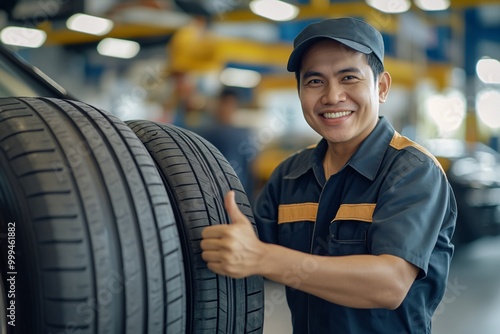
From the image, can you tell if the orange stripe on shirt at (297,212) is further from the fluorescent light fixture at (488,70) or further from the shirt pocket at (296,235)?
the fluorescent light fixture at (488,70)

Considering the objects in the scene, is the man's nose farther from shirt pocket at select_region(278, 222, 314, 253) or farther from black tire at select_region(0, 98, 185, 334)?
black tire at select_region(0, 98, 185, 334)

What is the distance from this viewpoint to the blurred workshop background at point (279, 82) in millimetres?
4422

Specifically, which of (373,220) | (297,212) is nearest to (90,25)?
(297,212)

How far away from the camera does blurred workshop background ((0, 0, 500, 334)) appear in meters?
4.42

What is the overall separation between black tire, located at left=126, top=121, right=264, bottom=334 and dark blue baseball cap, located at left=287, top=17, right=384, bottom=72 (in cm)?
39

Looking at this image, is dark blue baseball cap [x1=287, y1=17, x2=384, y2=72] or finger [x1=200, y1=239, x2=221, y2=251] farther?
dark blue baseball cap [x1=287, y1=17, x2=384, y2=72]

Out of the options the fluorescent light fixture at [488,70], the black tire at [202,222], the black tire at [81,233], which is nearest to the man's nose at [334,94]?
the black tire at [202,222]

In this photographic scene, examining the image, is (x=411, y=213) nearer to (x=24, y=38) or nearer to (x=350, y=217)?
(x=350, y=217)

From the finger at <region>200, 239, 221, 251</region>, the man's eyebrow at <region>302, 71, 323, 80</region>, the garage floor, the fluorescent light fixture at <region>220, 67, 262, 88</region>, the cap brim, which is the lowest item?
the garage floor

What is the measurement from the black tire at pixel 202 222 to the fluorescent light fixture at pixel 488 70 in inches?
575

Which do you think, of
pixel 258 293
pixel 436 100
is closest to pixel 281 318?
pixel 258 293

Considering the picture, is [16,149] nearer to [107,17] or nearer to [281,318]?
[281,318]

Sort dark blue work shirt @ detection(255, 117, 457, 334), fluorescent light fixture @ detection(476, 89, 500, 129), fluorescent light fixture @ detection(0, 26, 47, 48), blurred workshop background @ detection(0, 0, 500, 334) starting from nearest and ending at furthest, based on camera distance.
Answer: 1. dark blue work shirt @ detection(255, 117, 457, 334)
2. blurred workshop background @ detection(0, 0, 500, 334)
3. fluorescent light fixture @ detection(0, 26, 47, 48)
4. fluorescent light fixture @ detection(476, 89, 500, 129)

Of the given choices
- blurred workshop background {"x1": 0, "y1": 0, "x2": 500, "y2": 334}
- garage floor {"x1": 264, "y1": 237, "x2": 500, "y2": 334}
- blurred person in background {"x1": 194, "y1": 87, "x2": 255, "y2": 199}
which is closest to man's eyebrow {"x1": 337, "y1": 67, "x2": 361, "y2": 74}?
blurred workshop background {"x1": 0, "y1": 0, "x2": 500, "y2": 334}
